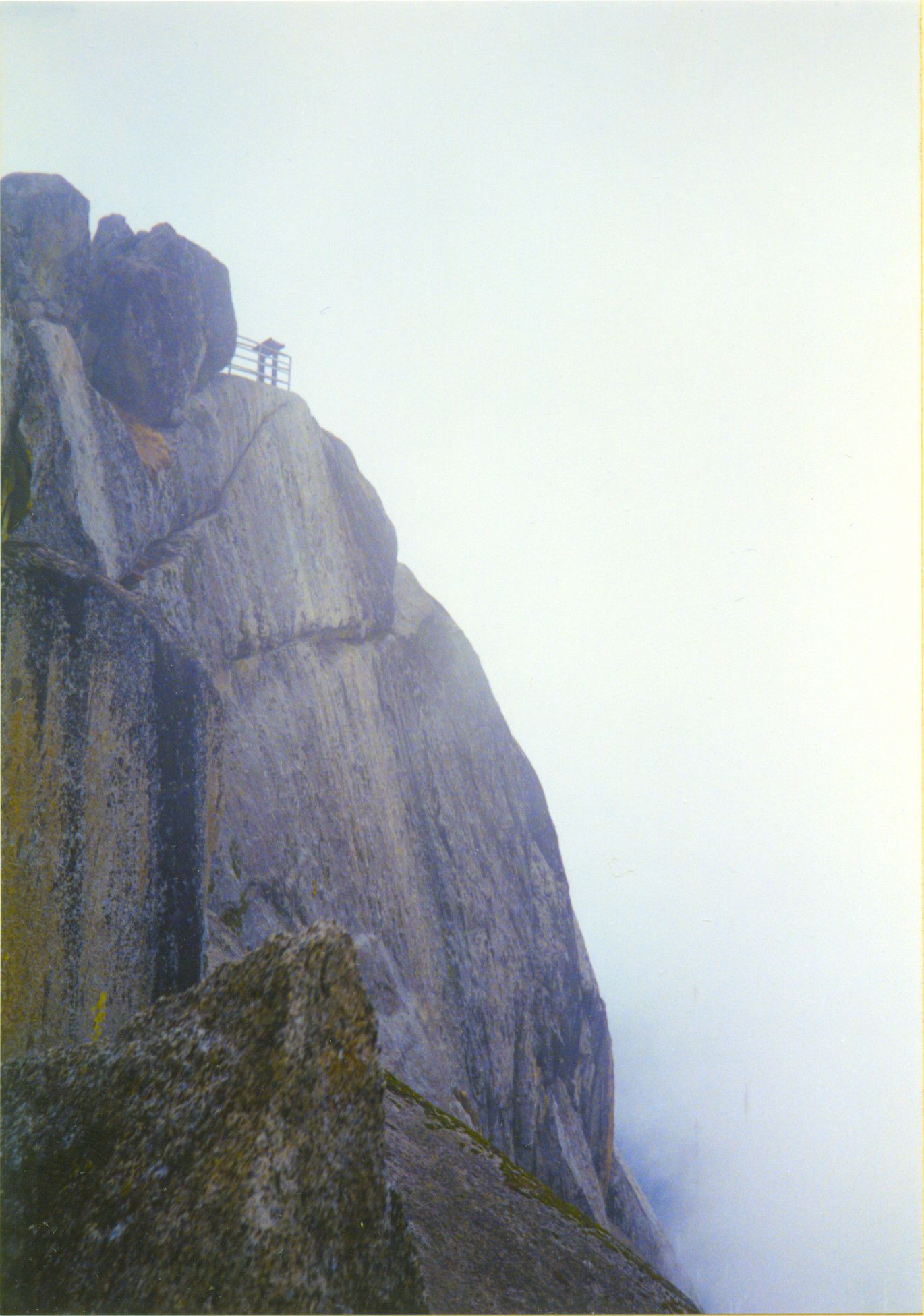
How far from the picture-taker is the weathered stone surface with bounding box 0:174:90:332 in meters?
17.8

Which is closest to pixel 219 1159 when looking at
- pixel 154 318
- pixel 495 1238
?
pixel 495 1238

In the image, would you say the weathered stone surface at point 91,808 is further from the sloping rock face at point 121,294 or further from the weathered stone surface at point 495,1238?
the sloping rock face at point 121,294

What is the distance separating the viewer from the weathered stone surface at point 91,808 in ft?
33.4

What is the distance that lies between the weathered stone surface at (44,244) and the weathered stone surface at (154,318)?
6.87 feet

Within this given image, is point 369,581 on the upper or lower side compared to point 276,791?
upper

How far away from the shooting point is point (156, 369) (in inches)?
894

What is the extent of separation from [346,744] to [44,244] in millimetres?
14565

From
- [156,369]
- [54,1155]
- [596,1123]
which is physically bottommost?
[596,1123]

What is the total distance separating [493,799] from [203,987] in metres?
25.5

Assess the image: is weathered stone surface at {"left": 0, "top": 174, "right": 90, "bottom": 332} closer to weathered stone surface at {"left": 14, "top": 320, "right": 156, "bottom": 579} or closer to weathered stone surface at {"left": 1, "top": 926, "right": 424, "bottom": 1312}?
weathered stone surface at {"left": 14, "top": 320, "right": 156, "bottom": 579}

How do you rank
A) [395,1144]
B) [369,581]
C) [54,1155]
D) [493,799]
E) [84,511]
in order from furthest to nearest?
[493,799]
[369,581]
[84,511]
[395,1144]
[54,1155]

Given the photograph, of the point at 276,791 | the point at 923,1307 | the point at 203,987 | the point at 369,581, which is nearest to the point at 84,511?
the point at 276,791

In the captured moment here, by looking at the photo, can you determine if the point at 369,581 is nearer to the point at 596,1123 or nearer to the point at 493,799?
the point at 493,799

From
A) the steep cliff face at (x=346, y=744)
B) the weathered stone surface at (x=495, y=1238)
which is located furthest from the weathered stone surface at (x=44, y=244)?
the weathered stone surface at (x=495, y=1238)
